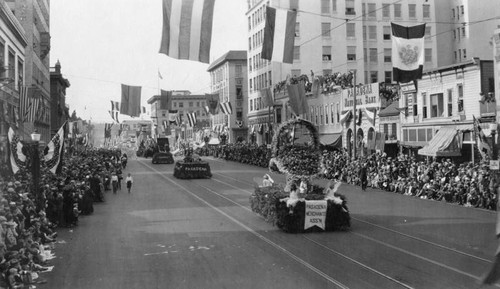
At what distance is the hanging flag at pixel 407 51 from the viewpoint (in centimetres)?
2214

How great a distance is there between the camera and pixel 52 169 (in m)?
18.0

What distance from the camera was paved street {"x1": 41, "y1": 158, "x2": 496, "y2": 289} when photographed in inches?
444

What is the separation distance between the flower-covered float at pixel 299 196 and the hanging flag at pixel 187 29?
558 cm

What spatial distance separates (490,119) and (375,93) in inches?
563

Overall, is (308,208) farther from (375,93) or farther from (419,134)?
(375,93)

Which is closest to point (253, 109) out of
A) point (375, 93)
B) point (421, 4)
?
point (421, 4)

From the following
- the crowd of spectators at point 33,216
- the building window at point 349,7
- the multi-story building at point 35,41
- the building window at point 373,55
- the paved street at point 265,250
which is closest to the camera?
the crowd of spectators at point 33,216

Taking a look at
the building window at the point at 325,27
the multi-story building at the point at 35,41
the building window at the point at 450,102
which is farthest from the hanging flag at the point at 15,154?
the building window at the point at 325,27

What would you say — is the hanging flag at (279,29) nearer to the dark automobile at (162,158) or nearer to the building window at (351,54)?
the dark automobile at (162,158)

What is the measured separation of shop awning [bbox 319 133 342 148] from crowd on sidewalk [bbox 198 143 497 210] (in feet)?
22.6

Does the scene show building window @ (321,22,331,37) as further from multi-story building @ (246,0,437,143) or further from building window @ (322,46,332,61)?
building window @ (322,46,332,61)

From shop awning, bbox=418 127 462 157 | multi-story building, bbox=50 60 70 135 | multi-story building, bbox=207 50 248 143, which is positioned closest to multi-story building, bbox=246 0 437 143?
multi-story building, bbox=207 50 248 143

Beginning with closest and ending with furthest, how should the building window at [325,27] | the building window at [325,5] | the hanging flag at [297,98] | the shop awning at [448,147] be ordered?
1. the shop awning at [448,147]
2. the hanging flag at [297,98]
3. the building window at [325,5]
4. the building window at [325,27]

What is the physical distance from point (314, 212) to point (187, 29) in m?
7.03
